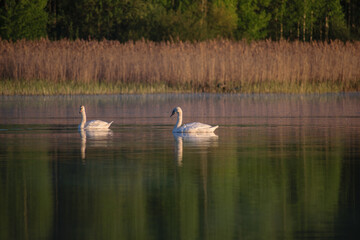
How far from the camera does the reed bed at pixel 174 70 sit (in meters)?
30.2

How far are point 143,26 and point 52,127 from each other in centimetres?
2973

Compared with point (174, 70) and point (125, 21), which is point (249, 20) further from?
point (174, 70)

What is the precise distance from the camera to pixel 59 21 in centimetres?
5325

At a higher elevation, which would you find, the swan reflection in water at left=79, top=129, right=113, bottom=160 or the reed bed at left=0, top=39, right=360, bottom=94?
the reed bed at left=0, top=39, right=360, bottom=94

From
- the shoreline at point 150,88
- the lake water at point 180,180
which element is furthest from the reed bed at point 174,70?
Answer: the lake water at point 180,180

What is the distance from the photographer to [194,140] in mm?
14945

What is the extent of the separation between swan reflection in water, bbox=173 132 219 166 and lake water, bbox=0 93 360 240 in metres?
0.02

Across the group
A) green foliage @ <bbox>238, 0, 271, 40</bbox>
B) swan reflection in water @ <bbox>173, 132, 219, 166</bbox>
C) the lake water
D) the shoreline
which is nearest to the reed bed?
the shoreline

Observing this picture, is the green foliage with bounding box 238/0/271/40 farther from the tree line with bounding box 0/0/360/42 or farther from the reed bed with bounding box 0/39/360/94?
the reed bed with bounding box 0/39/360/94

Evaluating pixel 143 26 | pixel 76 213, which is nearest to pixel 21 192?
pixel 76 213

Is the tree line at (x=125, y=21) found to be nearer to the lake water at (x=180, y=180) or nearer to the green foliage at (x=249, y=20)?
the green foliage at (x=249, y=20)

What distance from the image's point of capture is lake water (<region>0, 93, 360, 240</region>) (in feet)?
23.4

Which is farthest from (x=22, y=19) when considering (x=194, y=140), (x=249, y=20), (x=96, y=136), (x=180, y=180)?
(x=180, y=180)

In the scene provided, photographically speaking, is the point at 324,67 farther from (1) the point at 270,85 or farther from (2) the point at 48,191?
(2) the point at 48,191
